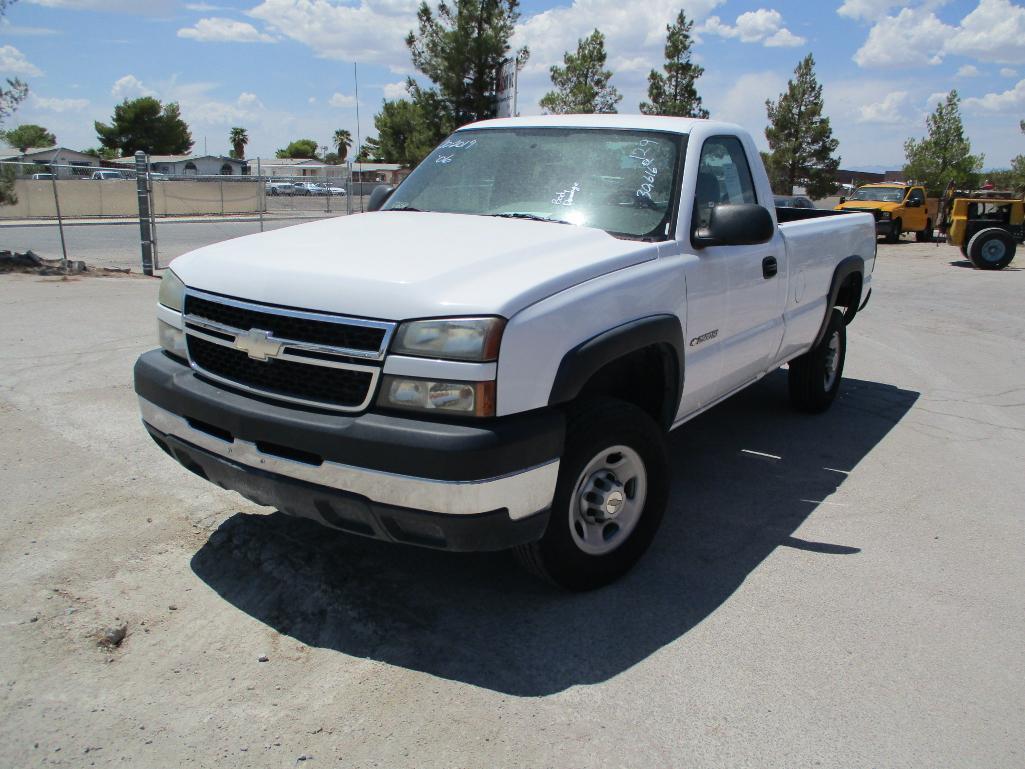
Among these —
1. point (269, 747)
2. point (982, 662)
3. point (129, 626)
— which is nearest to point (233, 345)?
point (129, 626)

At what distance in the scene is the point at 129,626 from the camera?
125 inches

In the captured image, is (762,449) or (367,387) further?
(762,449)

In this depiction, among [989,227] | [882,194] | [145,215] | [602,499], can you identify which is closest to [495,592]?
[602,499]

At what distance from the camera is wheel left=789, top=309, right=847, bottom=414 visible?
6.23 meters

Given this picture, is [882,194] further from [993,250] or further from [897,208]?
[993,250]

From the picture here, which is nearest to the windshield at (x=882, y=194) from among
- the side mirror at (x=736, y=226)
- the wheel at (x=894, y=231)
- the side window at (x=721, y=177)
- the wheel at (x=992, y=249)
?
the wheel at (x=894, y=231)

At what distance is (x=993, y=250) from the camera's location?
18.9 m

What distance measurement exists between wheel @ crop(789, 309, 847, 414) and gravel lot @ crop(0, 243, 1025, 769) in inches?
40.3

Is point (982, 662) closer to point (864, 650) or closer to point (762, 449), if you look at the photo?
point (864, 650)

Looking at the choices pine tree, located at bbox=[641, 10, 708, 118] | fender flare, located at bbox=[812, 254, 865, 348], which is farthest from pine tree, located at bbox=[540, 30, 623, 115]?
fender flare, located at bbox=[812, 254, 865, 348]

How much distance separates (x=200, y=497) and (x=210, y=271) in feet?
4.90

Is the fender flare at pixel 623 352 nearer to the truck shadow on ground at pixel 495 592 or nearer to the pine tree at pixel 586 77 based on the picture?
the truck shadow on ground at pixel 495 592

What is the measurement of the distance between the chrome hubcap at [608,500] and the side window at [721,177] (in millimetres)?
1266

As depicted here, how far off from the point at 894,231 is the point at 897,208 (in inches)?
29.4
